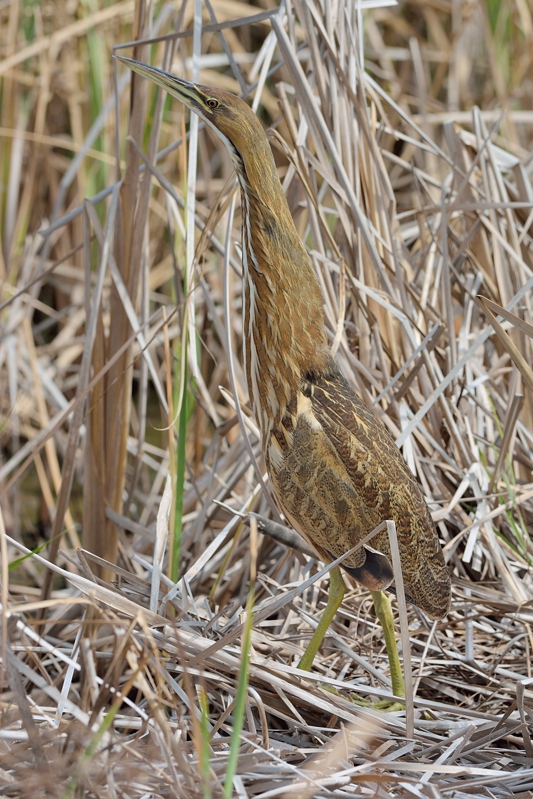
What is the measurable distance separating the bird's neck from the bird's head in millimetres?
39

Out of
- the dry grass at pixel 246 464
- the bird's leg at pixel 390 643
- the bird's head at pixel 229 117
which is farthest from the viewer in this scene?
the bird's leg at pixel 390 643

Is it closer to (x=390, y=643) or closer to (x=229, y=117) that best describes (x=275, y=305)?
(x=229, y=117)

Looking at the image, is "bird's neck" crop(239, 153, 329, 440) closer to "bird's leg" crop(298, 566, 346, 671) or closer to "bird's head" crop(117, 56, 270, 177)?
"bird's head" crop(117, 56, 270, 177)

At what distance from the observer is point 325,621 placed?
4.99 ft

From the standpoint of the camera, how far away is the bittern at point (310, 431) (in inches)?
57.7

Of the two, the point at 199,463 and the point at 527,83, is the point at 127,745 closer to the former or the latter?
the point at 199,463

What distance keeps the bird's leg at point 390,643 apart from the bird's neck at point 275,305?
33 cm

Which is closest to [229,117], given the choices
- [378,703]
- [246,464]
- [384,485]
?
[384,485]

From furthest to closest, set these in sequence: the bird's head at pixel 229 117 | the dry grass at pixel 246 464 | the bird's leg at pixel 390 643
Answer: the bird's leg at pixel 390 643
the bird's head at pixel 229 117
the dry grass at pixel 246 464

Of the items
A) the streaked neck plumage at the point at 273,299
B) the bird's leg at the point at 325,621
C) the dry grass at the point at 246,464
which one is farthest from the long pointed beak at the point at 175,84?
the bird's leg at the point at 325,621

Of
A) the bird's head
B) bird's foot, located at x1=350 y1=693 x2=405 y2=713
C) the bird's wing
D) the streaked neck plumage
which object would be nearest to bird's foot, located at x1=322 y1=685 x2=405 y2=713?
bird's foot, located at x1=350 y1=693 x2=405 y2=713

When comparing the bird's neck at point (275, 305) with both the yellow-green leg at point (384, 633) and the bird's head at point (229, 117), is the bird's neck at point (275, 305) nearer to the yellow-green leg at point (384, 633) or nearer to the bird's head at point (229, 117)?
the bird's head at point (229, 117)

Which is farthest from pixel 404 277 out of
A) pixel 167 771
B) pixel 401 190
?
pixel 401 190

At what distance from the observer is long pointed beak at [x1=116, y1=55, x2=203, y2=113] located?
1467 mm
